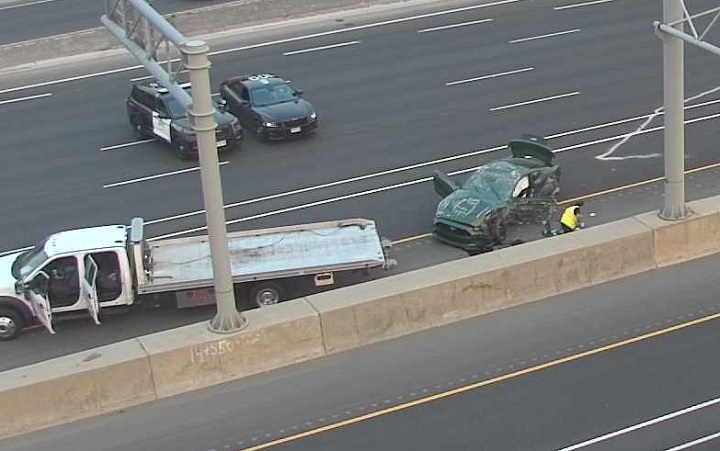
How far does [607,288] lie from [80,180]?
14913mm

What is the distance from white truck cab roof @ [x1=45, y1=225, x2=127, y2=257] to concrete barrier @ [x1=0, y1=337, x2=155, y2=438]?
16.6 ft

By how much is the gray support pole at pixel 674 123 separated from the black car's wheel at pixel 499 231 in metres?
4.31

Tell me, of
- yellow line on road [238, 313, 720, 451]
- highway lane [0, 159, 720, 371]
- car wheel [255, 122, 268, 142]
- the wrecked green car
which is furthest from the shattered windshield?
car wheel [255, 122, 268, 142]

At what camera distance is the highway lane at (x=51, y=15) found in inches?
1674

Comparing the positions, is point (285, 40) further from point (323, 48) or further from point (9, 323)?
point (9, 323)

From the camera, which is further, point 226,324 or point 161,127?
point 161,127

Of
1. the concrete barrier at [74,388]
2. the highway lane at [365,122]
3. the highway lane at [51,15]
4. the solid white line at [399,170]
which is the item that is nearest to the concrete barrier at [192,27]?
the highway lane at [51,15]

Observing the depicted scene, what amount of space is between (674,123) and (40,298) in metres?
11.0

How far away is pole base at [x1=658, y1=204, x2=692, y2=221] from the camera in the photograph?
65.8 feet

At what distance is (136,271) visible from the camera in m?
21.2

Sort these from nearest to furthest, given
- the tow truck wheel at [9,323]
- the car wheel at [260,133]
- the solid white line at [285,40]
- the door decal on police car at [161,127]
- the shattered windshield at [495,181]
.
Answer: the tow truck wheel at [9,323]
the shattered windshield at [495,181]
the door decal on police car at [161,127]
the car wheel at [260,133]
the solid white line at [285,40]

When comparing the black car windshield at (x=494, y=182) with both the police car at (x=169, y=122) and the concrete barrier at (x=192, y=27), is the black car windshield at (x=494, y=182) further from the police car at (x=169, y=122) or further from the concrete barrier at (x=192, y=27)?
the concrete barrier at (x=192, y=27)

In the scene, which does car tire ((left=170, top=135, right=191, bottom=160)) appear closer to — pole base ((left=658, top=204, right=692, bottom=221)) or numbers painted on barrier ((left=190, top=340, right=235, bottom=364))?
pole base ((left=658, top=204, right=692, bottom=221))

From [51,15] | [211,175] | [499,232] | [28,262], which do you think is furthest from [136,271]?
[51,15]
